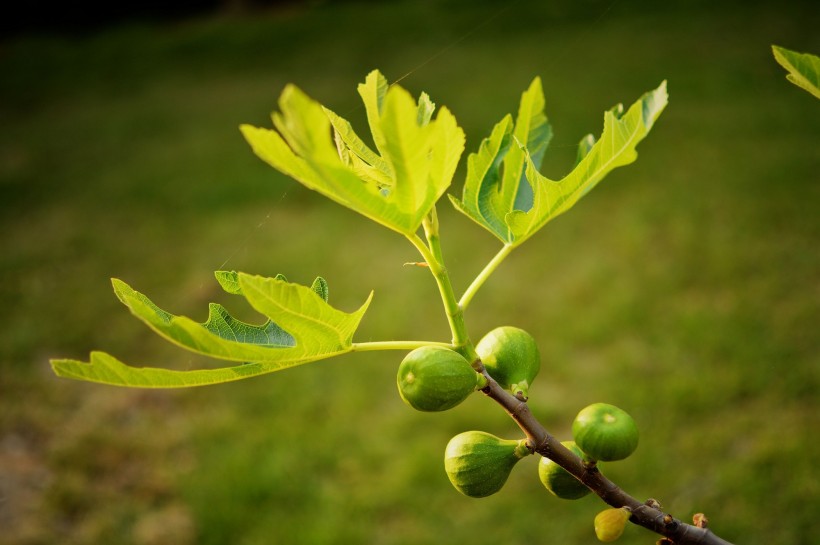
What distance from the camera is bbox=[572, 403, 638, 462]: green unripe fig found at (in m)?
0.69

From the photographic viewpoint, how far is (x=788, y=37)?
658 cm

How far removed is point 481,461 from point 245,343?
27 cm

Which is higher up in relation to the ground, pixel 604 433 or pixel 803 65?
pixel 803 65

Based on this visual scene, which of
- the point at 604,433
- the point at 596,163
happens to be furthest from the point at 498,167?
the point at 604,433

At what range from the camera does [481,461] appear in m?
0.74

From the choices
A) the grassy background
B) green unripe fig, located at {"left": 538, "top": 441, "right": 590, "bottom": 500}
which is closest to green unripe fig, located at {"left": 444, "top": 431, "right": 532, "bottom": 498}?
green unripe fig, located at {"left": 538, "top": 441, "right": 590, "bottom": 500}

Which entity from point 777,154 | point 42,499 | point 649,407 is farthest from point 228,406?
point 777,154

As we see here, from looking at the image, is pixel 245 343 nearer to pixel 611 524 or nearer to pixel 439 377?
pixel 439 377

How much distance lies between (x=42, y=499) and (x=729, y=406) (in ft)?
9.45

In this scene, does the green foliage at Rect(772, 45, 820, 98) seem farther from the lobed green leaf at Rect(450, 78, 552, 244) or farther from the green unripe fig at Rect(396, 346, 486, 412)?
the green unripe fig at Rect(396, 346, 486, 412)

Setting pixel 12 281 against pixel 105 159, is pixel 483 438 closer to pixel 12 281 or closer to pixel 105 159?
pixel 12 281

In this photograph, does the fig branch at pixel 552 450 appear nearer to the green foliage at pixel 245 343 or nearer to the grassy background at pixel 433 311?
the green foliage at pixel 245 343

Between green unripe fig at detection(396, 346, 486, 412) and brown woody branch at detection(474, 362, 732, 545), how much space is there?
0.03 m

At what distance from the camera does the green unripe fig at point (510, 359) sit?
0.77 metres
